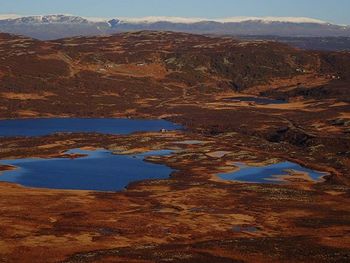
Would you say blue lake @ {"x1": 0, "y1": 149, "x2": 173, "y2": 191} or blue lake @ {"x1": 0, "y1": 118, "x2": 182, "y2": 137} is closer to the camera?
blue lake @ {"x1": 0, "y1": 149, "x2": 173, "y2": 191}

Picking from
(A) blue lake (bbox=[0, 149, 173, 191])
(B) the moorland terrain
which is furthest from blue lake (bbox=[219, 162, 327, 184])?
(A) blue lake (bbox=[0, 149, 173, 191])

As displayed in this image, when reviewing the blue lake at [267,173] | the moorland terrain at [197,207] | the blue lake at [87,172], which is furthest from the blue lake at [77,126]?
the blue lake at [267,173]

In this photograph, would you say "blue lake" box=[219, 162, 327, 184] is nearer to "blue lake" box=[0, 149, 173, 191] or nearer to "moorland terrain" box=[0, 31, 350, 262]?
"moorland terrain" box=[0, 31, 350, 262]

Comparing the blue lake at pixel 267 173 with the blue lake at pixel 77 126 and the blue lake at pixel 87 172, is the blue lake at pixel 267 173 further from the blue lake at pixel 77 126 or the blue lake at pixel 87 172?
the blue lake at pixel 77 126

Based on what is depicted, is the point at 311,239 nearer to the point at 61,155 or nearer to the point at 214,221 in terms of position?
the point at 214,221

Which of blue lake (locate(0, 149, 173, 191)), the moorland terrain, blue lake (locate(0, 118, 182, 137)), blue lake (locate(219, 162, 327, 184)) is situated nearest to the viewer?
the moorland terrain

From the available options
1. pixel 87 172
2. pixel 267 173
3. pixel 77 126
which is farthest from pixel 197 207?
pixel 77 126
